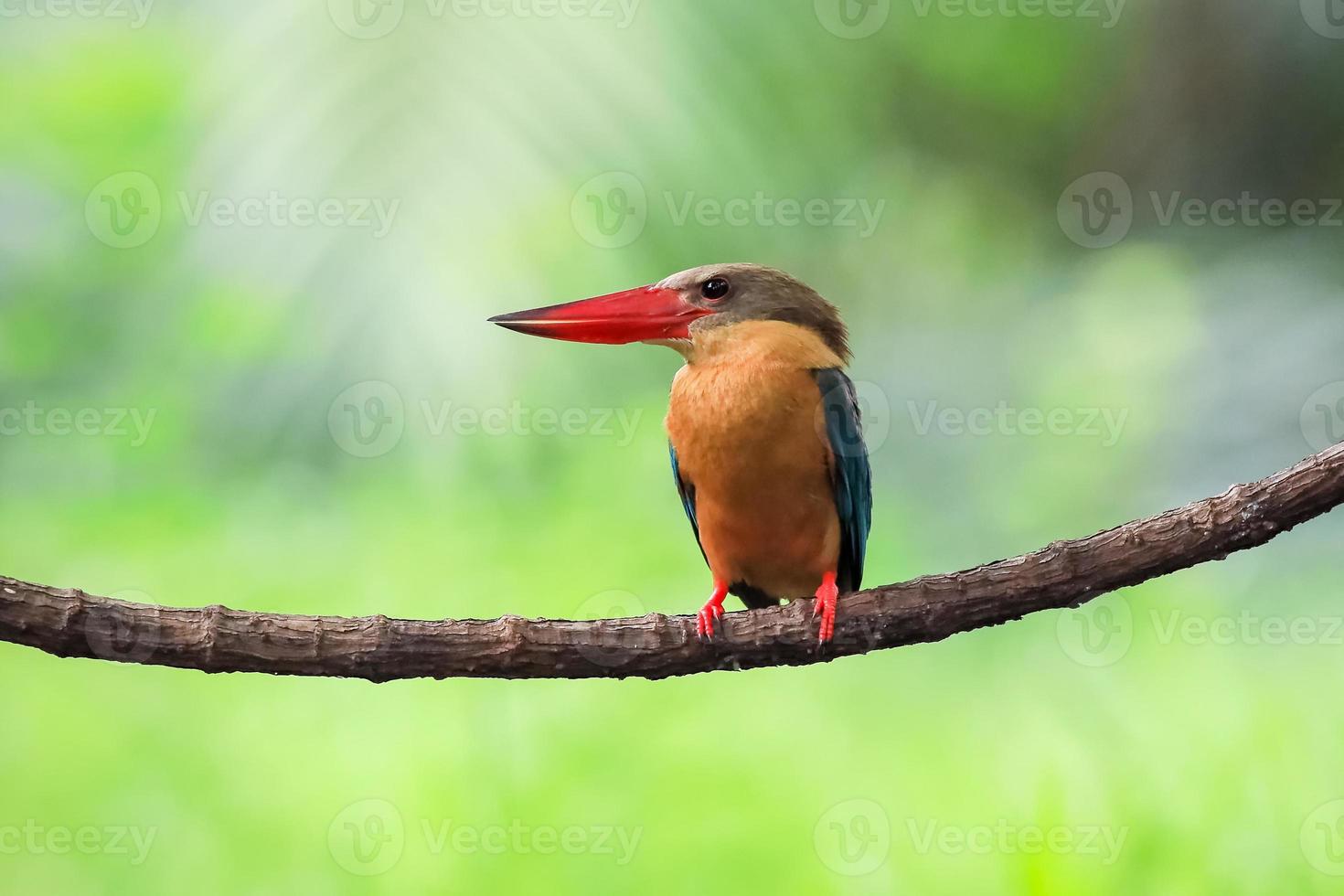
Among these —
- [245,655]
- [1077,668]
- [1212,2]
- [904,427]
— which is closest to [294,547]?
[245,655]

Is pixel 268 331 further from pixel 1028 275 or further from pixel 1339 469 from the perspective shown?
pixel 1339 469

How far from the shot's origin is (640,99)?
2.92 metres

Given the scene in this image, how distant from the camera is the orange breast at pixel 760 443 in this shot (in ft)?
6.41

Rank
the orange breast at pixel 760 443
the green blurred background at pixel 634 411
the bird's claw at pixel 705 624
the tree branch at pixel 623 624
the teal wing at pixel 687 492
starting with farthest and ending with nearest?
1. the green blurred background at pixel 634 411
2. the teal wing at pixel 687 492
3. the orange breast at pixel 760 443
4. the bird's claw at pixel 705 624
5. the tree branch at pixel 623 624

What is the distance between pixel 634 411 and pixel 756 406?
1.16 meters

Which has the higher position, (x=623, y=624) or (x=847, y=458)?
(x=847, y=458)

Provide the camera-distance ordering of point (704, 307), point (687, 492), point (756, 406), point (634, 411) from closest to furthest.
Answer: point (756, 406), point (704, 307), point (687, 492), point (634, 411)

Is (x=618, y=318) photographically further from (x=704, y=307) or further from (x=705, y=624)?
(x=705, y=624)

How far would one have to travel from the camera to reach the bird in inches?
77.1

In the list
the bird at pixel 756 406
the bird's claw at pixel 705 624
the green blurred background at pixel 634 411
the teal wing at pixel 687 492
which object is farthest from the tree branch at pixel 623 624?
the green blurred background at pixel 634 411

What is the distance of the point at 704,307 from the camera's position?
2053mm

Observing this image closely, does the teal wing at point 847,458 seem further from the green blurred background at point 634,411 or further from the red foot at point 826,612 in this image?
the green blurred background at point 634,411

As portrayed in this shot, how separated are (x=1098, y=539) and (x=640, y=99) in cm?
178

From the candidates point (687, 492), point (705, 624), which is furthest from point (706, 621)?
point (687, 492)
